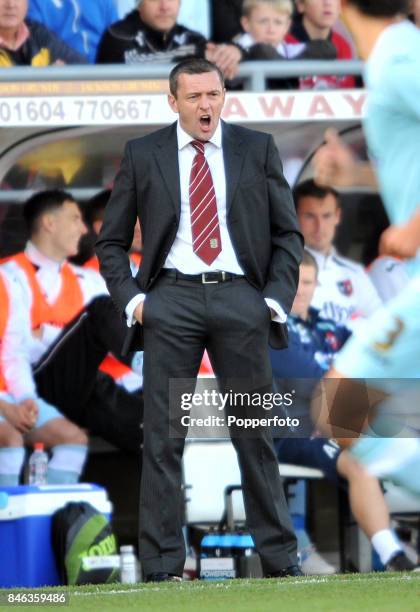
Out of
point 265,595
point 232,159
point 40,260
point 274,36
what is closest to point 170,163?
point 232,159

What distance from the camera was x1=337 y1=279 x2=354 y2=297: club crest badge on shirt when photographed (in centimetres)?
925

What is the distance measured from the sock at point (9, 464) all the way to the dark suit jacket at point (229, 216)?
2313 millimetres

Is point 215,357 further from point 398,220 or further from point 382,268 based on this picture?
point 382,268

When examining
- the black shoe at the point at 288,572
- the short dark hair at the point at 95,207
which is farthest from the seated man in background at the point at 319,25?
the black shoe at the point at 288,572

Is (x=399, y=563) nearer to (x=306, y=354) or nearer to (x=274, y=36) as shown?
(x=306, y=354)

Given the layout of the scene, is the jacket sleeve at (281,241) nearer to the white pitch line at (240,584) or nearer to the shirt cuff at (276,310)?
the shirt cuff at (276,310)

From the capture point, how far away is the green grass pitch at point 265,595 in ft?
16.6

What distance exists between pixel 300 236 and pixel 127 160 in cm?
76

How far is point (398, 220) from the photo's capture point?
493cm

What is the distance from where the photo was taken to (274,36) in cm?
941

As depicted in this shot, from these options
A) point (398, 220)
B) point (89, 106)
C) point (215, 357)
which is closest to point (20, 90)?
point (89, 106)

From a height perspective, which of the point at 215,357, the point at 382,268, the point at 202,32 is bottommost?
the point at 215,357

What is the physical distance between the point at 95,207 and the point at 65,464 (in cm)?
165

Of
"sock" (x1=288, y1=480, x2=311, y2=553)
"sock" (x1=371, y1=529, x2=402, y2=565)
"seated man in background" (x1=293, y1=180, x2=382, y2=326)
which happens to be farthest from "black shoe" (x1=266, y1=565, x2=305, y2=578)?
"seated man in background" (x1=293, y1=180, x2=382, y2=326)
